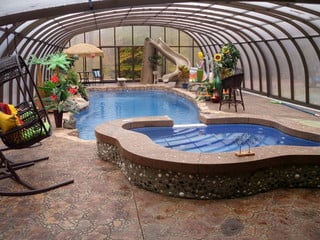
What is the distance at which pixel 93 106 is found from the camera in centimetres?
1383

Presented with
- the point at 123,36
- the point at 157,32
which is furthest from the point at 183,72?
the point at 123,36

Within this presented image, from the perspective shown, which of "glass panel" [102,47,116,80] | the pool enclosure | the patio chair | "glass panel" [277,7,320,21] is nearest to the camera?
the pool enclosure

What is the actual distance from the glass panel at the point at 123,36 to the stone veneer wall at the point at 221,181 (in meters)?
18.7

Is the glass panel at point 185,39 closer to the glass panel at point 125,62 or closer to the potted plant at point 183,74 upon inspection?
the glass panel at point 125,62

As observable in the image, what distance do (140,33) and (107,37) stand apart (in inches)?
83.8

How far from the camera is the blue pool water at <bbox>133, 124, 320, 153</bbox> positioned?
6875 millimetres

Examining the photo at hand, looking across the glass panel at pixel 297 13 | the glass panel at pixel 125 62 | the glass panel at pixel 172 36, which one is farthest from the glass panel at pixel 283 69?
the glass panel at pixel 125 62

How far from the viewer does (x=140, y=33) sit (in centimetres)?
2292

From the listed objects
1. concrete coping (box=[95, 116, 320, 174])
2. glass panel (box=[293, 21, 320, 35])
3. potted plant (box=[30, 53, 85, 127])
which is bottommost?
concrete coping (box=[95, 116, 320, 174])

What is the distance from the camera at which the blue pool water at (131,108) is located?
10.7 m

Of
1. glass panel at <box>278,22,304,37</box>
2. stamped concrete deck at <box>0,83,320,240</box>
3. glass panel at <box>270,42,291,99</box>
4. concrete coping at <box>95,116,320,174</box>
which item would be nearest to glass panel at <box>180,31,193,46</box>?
glass panel at <box>270,42,291,99</box>

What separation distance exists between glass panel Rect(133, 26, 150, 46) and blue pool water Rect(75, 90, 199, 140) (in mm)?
5995

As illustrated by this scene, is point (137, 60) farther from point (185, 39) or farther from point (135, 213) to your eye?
point (135, 213)

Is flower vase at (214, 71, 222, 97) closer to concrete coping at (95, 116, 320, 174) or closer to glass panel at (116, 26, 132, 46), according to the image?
concrete coping at (95, 116, 320, 174)
